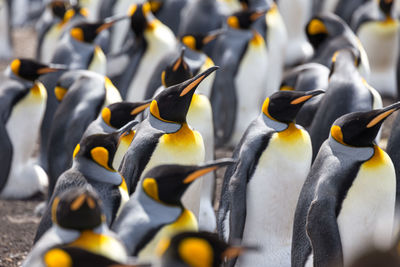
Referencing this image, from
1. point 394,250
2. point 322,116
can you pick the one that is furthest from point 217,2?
point 394,250

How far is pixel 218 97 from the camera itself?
6.65 meters

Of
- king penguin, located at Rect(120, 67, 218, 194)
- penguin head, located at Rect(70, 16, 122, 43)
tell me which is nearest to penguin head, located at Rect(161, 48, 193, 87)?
king penguin, located at Rect(120, 67, 218, 194)

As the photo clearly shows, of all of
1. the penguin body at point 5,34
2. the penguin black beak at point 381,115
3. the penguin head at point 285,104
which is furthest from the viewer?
the penguin body at point 5,34

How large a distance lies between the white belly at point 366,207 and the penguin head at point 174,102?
3.08 ft

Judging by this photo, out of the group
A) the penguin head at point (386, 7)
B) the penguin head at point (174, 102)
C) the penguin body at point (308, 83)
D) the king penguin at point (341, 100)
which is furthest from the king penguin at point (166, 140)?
the penguin head at point (386, 7)

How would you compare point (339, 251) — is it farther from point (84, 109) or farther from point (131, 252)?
point (84, 109)

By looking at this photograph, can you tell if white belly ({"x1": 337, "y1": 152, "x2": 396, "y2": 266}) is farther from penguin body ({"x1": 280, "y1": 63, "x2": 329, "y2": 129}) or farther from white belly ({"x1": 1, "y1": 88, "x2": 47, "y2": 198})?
white belly ({"x1": 1, "y1": 88, "x2": 47, "y2": 198})

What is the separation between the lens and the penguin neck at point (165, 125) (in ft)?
13.4

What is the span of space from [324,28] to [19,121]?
2.47 metres

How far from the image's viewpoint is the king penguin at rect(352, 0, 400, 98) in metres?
7.49

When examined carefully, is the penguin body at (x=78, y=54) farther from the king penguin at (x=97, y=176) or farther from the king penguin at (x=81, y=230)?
the king penguin at (x=81, y=230)

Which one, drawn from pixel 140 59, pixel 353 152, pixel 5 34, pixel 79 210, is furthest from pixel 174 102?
pixel 5 34

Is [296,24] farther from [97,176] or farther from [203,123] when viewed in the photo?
[97,176]

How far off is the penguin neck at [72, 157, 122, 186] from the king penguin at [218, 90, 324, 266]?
2.42 feet
